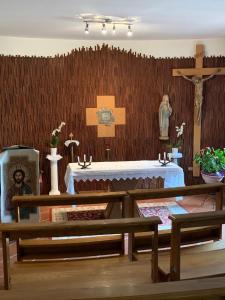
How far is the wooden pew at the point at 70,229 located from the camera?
162 centimetres

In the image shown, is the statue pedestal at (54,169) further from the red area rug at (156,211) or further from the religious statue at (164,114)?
the religious statue at (164,114)

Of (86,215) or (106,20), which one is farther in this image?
(86,215)

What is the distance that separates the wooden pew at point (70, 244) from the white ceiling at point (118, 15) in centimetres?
199

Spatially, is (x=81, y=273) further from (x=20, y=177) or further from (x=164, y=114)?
(x=164, y=114)

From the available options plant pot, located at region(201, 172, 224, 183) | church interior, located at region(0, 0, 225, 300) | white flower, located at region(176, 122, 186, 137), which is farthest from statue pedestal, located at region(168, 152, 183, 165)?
plant pot, located at region(201, 172, 224, 183)

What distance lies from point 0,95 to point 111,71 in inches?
68.3

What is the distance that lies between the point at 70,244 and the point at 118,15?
2.83 metres

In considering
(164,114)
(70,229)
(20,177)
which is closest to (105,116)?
(164,114)

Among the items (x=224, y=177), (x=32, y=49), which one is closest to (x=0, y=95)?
(x=32, y=49)

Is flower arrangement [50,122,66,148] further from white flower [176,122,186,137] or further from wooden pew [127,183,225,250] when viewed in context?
wooden pew [127,183,225,250]

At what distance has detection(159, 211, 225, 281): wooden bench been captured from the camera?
67.1 inches

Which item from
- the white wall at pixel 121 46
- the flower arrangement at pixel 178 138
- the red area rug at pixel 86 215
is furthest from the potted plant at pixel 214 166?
the white wall at pixel 121 46

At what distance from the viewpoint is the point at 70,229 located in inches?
64.8

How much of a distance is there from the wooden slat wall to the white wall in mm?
93
